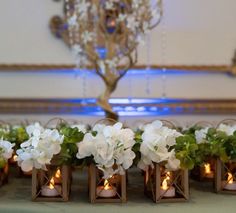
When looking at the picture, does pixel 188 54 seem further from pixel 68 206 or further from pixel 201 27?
pixel 68 206

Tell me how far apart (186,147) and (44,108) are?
249 centimetres

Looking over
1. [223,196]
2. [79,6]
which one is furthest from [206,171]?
[79,6]

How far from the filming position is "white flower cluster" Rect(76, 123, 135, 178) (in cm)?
126

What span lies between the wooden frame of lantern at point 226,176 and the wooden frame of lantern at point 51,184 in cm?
51

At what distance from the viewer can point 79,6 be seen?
3035 millimetres

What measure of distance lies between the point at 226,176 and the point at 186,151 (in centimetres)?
26

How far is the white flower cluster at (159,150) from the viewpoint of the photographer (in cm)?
129

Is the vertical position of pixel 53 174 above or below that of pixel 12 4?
below

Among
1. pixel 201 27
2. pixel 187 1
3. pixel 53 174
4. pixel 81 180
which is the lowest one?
pixel 81 180

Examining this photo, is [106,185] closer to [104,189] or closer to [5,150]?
[104,189]

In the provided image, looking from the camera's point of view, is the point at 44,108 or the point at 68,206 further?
the point at 44,108

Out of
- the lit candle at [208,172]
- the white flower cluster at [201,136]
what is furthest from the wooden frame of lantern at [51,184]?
the lit candle at [208,172]

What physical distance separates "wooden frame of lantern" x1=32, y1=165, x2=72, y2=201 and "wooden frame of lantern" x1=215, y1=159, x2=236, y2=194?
513mm

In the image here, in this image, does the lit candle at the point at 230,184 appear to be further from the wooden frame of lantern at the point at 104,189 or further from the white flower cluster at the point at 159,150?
the wooden frame of lantern at the point at 104,189
